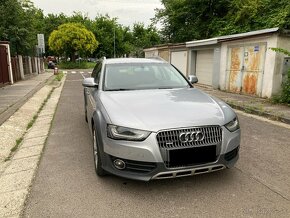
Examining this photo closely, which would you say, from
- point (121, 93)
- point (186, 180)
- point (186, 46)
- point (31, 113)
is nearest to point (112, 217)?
point (186, 180)

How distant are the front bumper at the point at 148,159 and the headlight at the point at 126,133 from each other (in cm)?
5

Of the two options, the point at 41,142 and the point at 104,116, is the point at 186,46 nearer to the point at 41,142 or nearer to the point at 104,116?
the point at 41,142

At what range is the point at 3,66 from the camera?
15.1m

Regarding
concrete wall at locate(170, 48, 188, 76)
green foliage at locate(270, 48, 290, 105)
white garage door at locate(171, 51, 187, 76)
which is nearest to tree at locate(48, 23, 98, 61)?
concrete wall at locate(170, 48, 188, 76)

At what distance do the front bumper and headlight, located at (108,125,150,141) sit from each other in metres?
0.05

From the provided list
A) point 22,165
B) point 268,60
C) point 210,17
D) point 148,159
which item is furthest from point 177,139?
point 210,17

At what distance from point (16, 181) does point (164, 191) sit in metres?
2.02

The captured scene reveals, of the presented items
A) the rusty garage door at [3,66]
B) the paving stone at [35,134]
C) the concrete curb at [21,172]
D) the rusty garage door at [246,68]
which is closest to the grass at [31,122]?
the concrete curb at [21,172]

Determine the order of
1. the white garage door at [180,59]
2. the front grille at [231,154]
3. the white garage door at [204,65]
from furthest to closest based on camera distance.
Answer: the white garage door at [180,59] < the white garage door at [204,65] < the front grille at [231,154]

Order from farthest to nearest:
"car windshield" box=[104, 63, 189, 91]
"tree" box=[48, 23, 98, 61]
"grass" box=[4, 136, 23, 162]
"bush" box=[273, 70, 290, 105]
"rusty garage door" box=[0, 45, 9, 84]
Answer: "tree" box=[48, 23, 98, 61] < "rusty garage door" box=[0, 45, 9, 84] < "bush" box=[273, 70, 290, 105] < "grass" box=[4, 136, 23, 162] < "car windshield" box=[104, 63, 189, 91]

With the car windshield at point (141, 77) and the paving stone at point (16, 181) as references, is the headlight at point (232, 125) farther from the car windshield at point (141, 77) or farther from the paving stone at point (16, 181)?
the paving stone at point (16, 181)

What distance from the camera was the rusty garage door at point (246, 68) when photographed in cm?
1124

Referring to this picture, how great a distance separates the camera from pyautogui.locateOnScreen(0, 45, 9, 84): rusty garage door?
14.9 m

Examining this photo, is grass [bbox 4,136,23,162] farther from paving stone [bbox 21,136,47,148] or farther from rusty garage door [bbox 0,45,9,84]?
rusty garage door [bbox 0,45,9,84]
